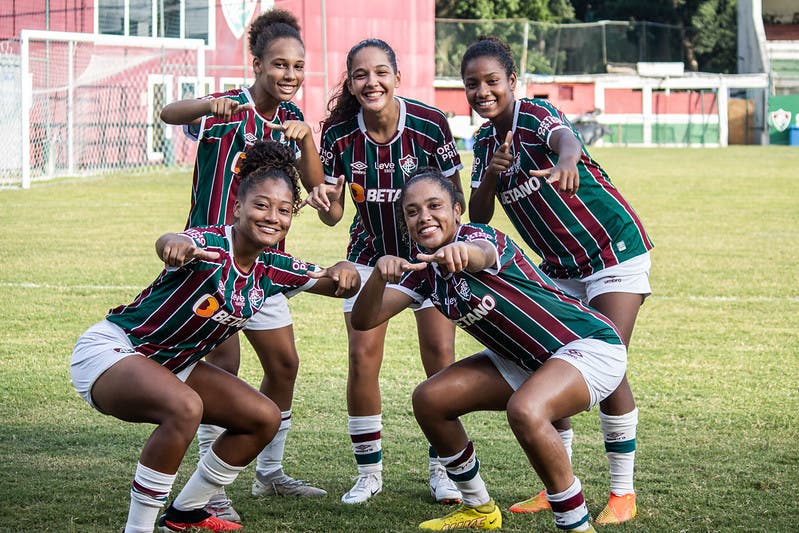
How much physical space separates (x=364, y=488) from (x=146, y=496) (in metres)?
1.21

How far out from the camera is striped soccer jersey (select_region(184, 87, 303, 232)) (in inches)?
197

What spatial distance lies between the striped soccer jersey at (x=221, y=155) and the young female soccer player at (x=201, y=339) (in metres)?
0.54

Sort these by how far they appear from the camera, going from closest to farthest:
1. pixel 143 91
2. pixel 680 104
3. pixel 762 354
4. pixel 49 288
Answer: pixel 762 354 < pixel 49 288 < pixel 143 91 < pixel 680 104

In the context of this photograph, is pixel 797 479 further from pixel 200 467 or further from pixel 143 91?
pixel 143 91

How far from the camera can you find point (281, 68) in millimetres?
5016

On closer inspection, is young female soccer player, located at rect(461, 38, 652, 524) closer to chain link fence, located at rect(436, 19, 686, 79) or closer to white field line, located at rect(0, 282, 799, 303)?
white field line, located at rect(0, 282, 799, 303)

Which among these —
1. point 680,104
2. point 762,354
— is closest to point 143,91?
point 762,354

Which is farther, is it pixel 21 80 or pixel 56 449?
pixel 21 80

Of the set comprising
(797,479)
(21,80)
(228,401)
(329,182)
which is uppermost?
(21,80)

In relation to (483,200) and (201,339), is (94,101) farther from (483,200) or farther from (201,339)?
(201,339)

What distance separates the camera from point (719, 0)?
59.9 m

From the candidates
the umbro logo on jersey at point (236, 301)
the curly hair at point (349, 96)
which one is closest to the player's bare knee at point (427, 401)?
the umbro logo on jersey at point (236, 301)

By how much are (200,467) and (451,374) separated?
108cm

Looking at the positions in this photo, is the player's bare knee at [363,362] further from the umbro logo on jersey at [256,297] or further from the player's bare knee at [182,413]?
the player's bare knee at [182,413]
